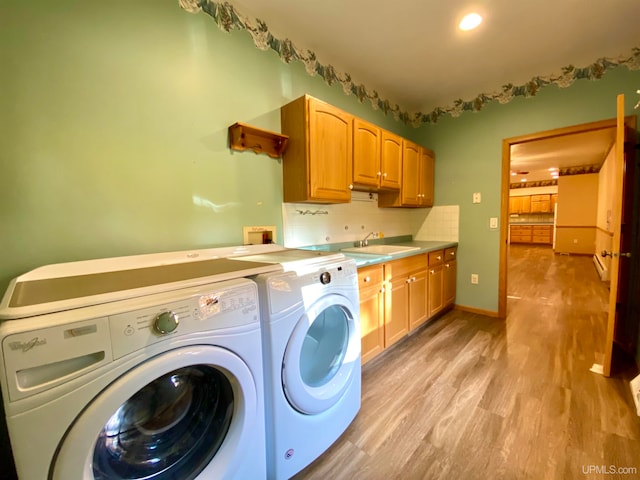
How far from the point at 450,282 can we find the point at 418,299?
846 mm

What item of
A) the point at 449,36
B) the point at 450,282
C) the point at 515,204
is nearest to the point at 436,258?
the point at 450,282

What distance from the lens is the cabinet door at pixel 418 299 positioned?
7.55 feet

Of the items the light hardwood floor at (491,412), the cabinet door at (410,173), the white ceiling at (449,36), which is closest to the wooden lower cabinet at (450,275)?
the light hardwood floor at (491,412)

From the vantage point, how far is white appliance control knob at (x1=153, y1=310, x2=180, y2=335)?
69 cm

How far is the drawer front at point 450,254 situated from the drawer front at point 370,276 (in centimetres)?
135

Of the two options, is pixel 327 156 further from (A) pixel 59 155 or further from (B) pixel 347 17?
(A) pixel 59 155

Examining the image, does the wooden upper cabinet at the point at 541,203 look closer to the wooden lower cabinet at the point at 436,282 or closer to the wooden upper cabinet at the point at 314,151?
the wooden lower cabinet at the point at 436,282

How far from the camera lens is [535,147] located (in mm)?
4488

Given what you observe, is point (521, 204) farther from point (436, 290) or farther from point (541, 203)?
point (436, 290)

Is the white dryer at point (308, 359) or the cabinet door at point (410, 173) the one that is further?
the cabinet door at point (410, 173)

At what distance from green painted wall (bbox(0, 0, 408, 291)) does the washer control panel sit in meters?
0.76

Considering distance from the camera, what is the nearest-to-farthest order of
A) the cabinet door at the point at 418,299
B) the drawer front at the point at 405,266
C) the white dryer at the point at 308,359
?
the white dryer at the point at 308,359 → the drawer front at the point at 405,266 → the cabinet door at the point at 418,299

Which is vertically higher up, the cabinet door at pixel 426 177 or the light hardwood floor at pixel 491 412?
the cabinet door at pixel 426 177

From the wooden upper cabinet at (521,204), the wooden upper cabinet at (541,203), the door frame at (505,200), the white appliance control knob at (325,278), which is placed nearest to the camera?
the white appliance control knob at (325,278)
